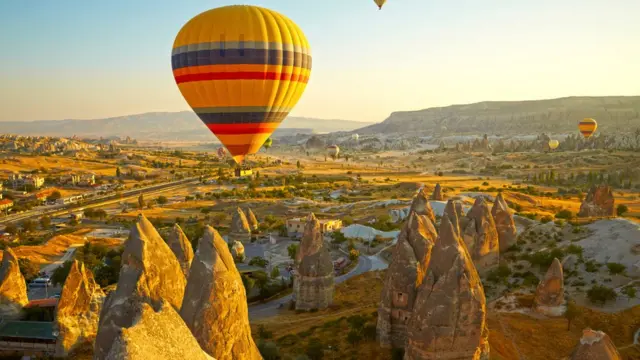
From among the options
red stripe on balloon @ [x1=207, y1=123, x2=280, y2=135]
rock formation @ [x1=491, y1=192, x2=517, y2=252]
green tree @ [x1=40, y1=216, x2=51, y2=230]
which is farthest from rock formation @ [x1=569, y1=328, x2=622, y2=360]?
green tree @ [x1=40, y1=216, x2=51, y2=230]

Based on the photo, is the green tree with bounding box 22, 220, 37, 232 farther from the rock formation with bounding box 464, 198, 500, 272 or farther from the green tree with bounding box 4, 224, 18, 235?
the rock formation with bounding box 464, 198, 500, 272

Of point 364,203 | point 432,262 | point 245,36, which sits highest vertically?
point 245,36

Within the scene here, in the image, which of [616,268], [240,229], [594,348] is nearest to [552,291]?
[616,268]

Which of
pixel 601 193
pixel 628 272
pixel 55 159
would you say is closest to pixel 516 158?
pixel 601 193

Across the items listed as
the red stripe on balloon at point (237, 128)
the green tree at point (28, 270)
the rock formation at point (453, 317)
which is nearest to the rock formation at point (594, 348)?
the rock formation at point (453, 317)

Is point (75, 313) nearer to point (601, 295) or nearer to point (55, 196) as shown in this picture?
point (601, 295)

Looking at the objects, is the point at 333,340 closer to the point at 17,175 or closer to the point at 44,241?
the point at 44,241
